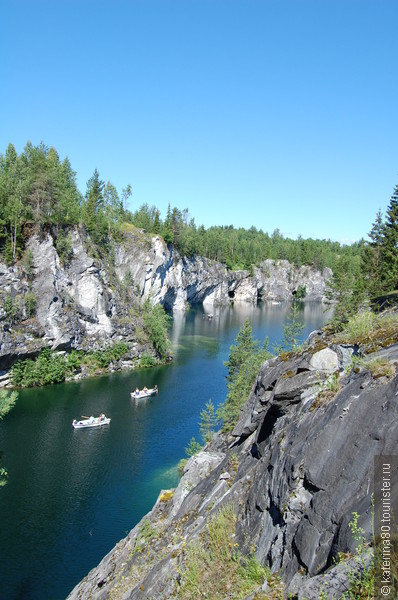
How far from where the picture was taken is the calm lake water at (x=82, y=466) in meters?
21.6

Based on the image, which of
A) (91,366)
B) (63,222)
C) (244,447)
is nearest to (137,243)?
(63,222)

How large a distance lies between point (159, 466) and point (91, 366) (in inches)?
932

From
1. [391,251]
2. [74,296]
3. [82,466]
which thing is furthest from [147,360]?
[391,251]

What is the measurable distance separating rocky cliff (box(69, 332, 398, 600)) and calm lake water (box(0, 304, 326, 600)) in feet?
34.8

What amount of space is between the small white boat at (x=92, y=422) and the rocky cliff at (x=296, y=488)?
80.0 ft

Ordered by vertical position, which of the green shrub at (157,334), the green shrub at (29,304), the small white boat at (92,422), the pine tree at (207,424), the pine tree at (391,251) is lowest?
the small white boat at (92,422)

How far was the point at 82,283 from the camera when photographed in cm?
5559

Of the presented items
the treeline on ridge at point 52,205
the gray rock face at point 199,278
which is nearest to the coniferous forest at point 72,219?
the treeline on ridge at point 52,205

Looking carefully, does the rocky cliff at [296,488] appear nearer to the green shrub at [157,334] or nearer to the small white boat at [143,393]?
the small white boat at [143,393]

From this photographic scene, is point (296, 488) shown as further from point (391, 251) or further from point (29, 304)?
point (29, 304)

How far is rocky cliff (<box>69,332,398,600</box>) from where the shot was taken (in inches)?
238

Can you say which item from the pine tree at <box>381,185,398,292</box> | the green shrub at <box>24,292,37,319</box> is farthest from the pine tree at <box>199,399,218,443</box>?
the green shrub at <box>24,292,37,319</box>

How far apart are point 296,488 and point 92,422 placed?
3254cm

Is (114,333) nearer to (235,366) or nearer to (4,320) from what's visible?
(4,320)
